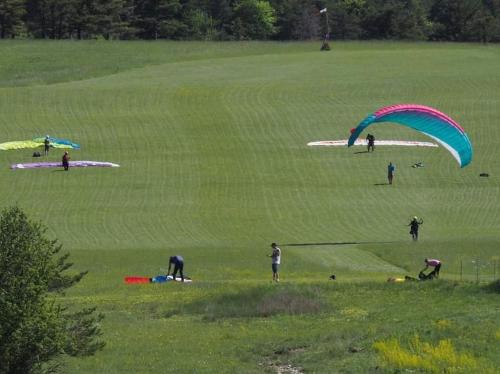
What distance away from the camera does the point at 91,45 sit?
349 feet

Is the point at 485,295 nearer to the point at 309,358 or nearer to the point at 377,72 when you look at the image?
the point at 309,358

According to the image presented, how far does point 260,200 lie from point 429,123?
419 inches

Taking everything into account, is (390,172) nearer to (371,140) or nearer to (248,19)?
(371,140)

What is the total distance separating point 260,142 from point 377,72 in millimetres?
27741

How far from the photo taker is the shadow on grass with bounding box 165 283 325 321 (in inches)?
1110

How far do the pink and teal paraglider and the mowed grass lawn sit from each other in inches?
119

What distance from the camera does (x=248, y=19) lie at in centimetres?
15900

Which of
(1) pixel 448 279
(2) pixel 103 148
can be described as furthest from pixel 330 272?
(2) pixel 103 148

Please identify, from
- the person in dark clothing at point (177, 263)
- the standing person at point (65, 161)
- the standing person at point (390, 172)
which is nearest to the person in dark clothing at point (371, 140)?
the standing person at point (390, 172)

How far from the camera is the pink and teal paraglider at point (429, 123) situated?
41250 mm

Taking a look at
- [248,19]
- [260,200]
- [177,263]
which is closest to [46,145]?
[260,200]

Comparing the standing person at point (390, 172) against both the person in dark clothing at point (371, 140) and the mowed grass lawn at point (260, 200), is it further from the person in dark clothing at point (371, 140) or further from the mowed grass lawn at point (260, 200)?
the person in dark clothing at point (371, 140)

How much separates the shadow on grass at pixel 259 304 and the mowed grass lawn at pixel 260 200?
5cm

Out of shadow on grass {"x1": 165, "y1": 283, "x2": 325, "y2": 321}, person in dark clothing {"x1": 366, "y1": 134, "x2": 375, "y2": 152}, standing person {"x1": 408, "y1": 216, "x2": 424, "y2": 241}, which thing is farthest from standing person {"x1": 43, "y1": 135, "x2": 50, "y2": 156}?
shadow on grass {"x1": 165, "y1": 283, "x2": 325, "y2": 321}
